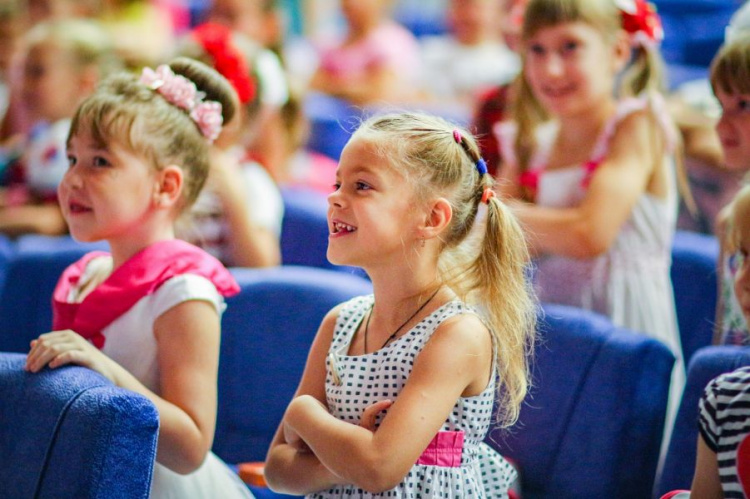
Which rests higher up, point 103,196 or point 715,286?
point 103,196

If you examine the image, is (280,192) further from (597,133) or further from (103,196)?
(103,196)

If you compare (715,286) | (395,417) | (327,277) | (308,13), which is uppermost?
(395,417)

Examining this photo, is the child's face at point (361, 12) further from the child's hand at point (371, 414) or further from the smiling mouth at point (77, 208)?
the child's hand at point (371, 414)

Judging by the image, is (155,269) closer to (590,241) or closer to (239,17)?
(590,241)

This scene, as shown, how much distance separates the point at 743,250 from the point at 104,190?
38.5 inches

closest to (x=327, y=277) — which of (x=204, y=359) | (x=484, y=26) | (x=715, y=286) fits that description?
(x=204, y=359)

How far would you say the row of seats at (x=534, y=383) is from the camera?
1.69m

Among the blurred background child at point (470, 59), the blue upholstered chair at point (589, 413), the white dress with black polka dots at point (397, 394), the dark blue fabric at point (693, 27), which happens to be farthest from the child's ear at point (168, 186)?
the dark blue fabric at point (693, 27)

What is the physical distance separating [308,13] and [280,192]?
15.2 ft

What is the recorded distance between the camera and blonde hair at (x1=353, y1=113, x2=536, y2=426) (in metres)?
1.48

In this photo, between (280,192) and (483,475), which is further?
(280,192)

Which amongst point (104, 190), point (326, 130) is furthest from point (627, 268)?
point (326, 130)

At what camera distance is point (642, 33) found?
2.38 metres

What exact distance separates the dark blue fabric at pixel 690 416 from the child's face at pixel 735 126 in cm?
47
